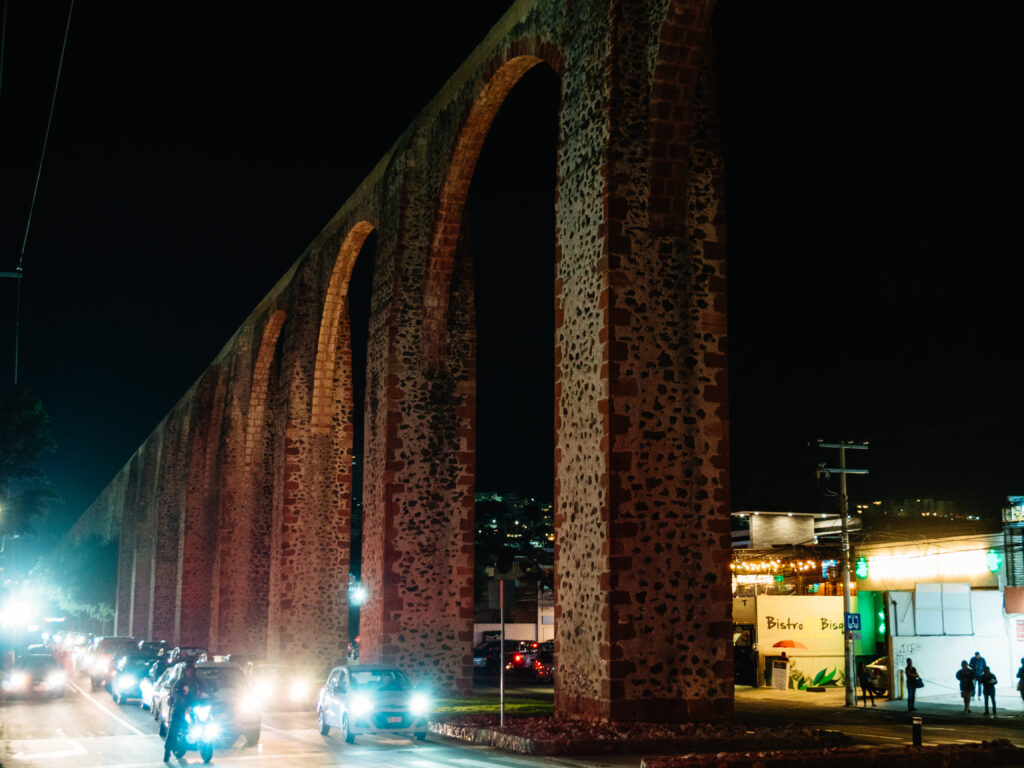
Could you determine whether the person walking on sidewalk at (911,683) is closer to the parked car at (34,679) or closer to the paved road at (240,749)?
the paved road at (240,749)

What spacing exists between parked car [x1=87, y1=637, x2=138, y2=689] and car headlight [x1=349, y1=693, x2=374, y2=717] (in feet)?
56.1

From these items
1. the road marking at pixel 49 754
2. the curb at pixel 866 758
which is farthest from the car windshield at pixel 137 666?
the curb at pixel 866 758

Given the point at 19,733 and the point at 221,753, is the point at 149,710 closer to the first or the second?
the point at 19,733

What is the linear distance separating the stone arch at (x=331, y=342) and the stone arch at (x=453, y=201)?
676 centimetres

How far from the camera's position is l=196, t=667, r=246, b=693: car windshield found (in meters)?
17.6

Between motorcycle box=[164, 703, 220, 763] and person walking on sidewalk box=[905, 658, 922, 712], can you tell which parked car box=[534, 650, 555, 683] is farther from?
motorcycle box=[164, 703, 220, 763]

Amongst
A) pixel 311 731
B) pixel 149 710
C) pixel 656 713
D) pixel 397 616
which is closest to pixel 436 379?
pixel 397 616

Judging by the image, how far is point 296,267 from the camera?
35156mm

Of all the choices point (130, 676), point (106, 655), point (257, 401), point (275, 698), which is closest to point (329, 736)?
point (275, 698)

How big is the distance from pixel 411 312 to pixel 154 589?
3669 cm

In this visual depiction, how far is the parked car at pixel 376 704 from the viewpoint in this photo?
18.0m

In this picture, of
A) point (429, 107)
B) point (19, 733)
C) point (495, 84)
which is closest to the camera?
point (19, 733)

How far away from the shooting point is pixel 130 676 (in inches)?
1112

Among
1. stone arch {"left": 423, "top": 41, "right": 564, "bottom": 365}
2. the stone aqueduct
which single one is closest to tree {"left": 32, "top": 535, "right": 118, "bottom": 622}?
the stone aqueduct
